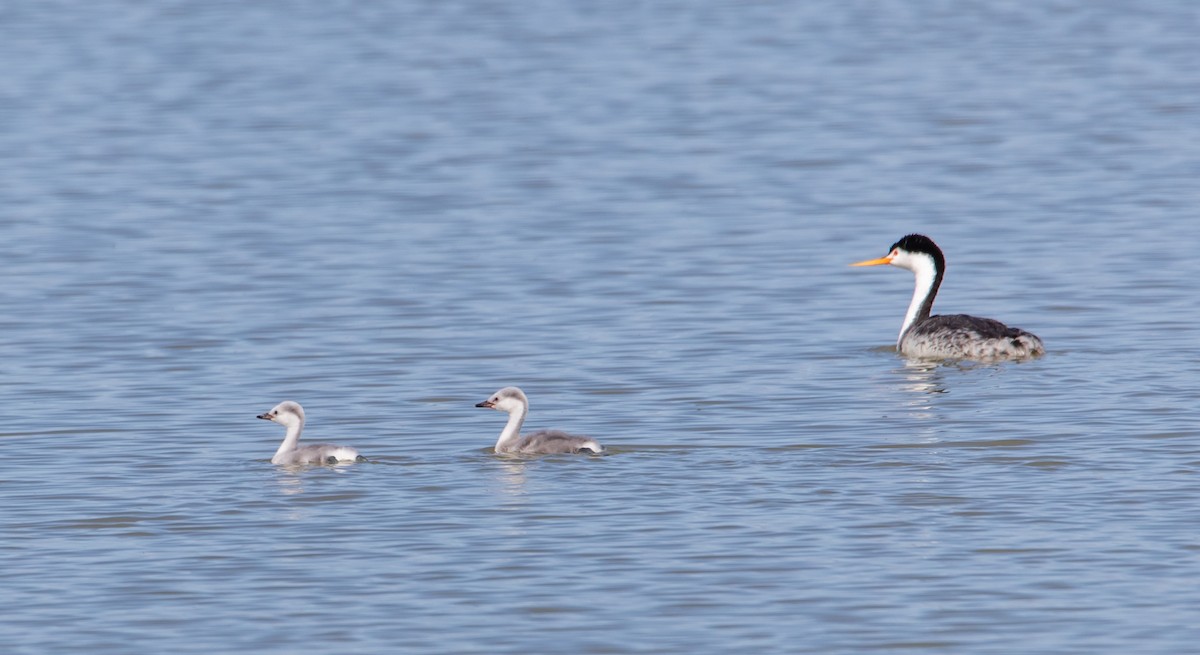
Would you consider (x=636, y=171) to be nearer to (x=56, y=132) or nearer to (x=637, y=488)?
(x=56, y=132)

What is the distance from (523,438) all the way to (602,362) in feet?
13.1

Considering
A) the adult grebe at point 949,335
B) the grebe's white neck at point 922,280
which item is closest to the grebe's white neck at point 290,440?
the adult grebe at point 949,335

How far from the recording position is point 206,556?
13.0 meters

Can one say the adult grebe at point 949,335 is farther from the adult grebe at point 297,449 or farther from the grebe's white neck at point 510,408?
the adult grebe at point 297,449

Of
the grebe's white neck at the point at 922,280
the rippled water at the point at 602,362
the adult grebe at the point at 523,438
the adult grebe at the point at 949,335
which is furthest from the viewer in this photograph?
the grebe's white neck at the point at 922,280

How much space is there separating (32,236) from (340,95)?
16.0 metres

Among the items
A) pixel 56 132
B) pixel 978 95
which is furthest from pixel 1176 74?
pixel 56 132

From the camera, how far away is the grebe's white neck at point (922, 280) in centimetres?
2115

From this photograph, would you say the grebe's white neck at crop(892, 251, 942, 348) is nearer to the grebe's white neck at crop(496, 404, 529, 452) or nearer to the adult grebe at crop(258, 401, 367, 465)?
the grebe's white neck at crop(496, 404, 529, 452)

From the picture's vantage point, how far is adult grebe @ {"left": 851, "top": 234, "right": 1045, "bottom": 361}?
63.0 ft

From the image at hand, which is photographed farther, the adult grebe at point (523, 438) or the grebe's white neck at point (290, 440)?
the grebe's white neck at point (290, 440)

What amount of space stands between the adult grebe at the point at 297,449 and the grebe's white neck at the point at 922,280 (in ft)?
23.5

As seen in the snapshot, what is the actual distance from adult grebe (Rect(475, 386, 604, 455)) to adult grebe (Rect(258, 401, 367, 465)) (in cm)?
97

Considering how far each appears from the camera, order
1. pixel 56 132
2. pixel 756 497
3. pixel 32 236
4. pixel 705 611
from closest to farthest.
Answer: pixel 705 611 → pixel 756 497 → pixel 32 236 → pixel 56 132
